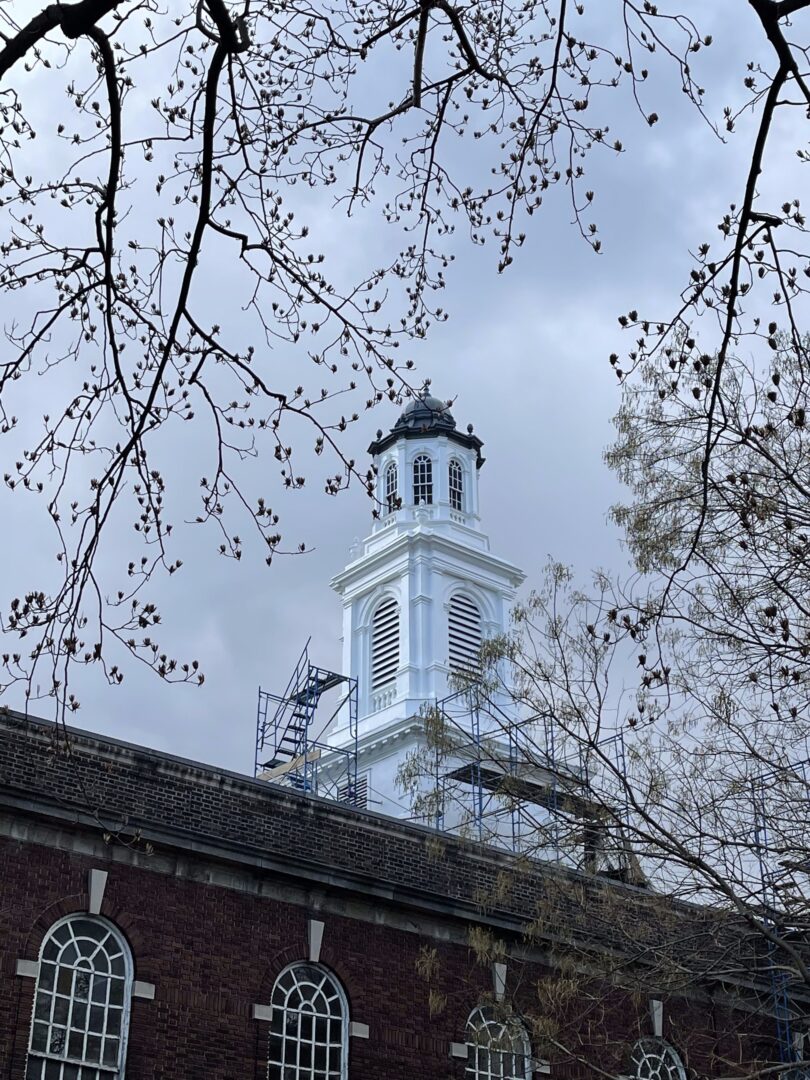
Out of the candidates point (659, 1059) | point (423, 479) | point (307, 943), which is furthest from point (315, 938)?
point (423, 479)

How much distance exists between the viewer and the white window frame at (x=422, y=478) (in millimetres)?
56312

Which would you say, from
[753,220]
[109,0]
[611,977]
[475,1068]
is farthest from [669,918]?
[109,0]

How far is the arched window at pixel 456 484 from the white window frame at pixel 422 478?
2.40ft

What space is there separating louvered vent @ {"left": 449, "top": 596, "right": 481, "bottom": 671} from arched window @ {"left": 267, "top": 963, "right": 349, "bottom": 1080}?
31.4 metres

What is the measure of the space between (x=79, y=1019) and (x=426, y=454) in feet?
131

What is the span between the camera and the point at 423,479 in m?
56.6

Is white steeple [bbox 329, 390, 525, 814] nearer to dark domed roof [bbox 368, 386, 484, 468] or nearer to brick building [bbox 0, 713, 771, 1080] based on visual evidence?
dark domed roof [bbox 368, 386, 484, 468]

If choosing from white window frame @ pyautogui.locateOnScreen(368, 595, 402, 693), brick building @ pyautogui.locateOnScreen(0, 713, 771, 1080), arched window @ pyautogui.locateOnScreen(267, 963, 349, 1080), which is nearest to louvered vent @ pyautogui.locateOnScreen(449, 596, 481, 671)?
white window frame @ pyautogui.locateOnScreen(368, 595, 402, 693)

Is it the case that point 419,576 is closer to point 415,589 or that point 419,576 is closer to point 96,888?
point 415,589

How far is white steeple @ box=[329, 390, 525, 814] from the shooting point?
5138cm

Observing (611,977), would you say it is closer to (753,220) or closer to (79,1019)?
(79,1019)

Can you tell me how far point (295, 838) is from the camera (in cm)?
2162

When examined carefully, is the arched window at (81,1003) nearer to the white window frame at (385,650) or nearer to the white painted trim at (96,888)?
the white painted trim at (96,888)

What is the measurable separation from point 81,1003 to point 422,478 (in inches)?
1551
